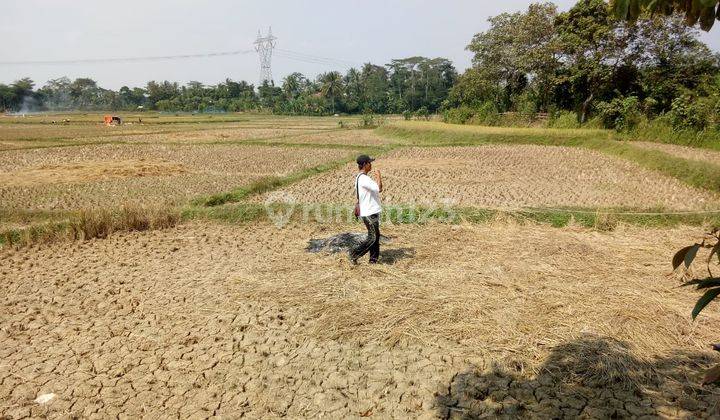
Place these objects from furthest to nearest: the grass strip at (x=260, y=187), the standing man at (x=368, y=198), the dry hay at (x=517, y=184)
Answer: the grass strip at (x=260, y=187), the dry hay at (x=517, y=184), the standing man at (x=368, y=198)

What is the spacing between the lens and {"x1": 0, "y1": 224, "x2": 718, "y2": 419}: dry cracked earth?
333 centimetres

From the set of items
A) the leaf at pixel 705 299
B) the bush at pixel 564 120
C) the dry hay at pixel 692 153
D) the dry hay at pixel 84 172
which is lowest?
the dry hay at pixel 84 172

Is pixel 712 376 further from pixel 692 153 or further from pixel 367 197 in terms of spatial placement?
Answer: pixel 692 153

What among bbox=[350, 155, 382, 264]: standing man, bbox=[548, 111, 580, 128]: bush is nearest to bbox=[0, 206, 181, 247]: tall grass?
bbox=[350, 155, 382, 264]: standing man

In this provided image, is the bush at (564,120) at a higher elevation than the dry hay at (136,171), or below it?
higher

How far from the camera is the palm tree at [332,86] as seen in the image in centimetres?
6806

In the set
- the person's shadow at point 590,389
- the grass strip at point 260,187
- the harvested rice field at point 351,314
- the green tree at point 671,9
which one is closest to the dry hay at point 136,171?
the grass strip at point 260,187

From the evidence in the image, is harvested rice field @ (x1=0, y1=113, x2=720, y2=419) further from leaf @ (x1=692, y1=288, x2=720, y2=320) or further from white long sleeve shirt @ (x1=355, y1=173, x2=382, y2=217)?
leaf @ (x1=692, y1=288, x2=720, y2=320)

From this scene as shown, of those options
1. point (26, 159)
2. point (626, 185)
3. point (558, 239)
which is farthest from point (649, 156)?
point (26, 159)

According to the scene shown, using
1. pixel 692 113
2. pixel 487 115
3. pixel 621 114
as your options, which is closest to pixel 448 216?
pixel 692 113

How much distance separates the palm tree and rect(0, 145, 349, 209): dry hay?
48.2 meters

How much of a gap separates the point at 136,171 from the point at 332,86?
184 ft

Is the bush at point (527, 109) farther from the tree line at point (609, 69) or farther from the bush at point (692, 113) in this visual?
the bush at point (692, 113)

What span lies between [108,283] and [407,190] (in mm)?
7415
